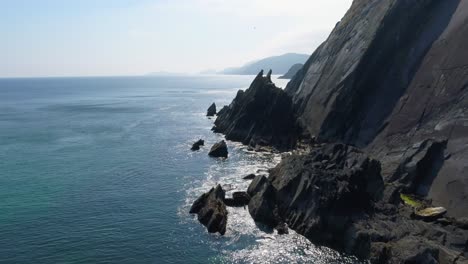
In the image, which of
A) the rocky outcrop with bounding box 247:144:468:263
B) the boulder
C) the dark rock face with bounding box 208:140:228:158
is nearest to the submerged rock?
the rocky outcrop with bounding box 247:144:468:263

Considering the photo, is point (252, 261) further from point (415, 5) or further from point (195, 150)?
point (415, 5)

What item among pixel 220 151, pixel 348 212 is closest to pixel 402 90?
pixel 348 212

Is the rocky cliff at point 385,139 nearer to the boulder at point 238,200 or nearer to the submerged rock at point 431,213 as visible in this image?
the submerged rock at point 431,213

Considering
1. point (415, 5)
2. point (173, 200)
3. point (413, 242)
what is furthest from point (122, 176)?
point (415, 5)

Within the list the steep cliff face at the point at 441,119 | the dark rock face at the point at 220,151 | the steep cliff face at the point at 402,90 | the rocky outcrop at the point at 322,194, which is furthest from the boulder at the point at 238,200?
the dark rock face at the point at 220,151

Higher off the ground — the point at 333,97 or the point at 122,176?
the point at 333,97
